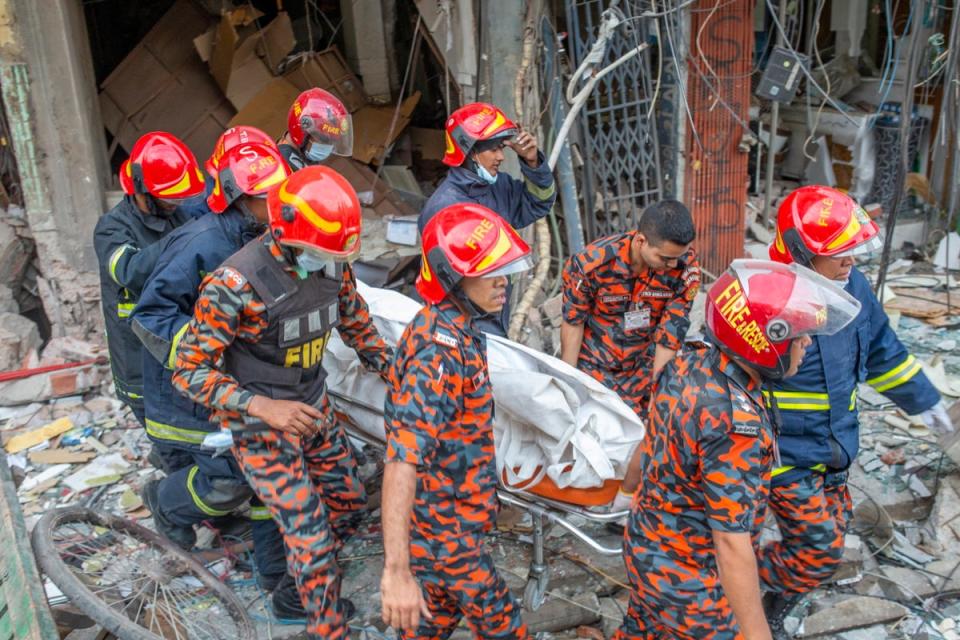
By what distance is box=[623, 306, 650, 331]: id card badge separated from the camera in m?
4.10

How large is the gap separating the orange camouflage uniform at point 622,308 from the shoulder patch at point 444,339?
1.49m

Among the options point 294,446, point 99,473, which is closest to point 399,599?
point 294,446

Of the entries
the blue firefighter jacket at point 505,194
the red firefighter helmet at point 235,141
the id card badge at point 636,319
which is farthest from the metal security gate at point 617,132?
the red firefighter helmet at point 235,141

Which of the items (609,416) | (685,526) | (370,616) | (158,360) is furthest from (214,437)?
(685,526)

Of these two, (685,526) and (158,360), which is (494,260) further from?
(158,360)

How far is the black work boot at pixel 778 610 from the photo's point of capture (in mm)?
3527

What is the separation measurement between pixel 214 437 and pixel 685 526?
182cm

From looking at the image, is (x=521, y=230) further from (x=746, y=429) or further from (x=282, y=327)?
(x=746, y=429)

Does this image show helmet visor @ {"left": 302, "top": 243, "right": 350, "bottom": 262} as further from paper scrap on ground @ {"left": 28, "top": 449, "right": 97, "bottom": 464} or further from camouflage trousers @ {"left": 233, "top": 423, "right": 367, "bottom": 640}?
paper scrap on ground @ {"left": 28, "top": 449, "right": 97, "bottom": 464}

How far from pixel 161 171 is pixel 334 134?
0.87 metres

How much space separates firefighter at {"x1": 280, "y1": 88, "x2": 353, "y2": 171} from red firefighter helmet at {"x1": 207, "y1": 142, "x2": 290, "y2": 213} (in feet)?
2.28

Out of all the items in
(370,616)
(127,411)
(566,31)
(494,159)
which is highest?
(566,31)

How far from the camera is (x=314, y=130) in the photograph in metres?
4.25

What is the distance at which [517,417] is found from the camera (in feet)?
10.9
